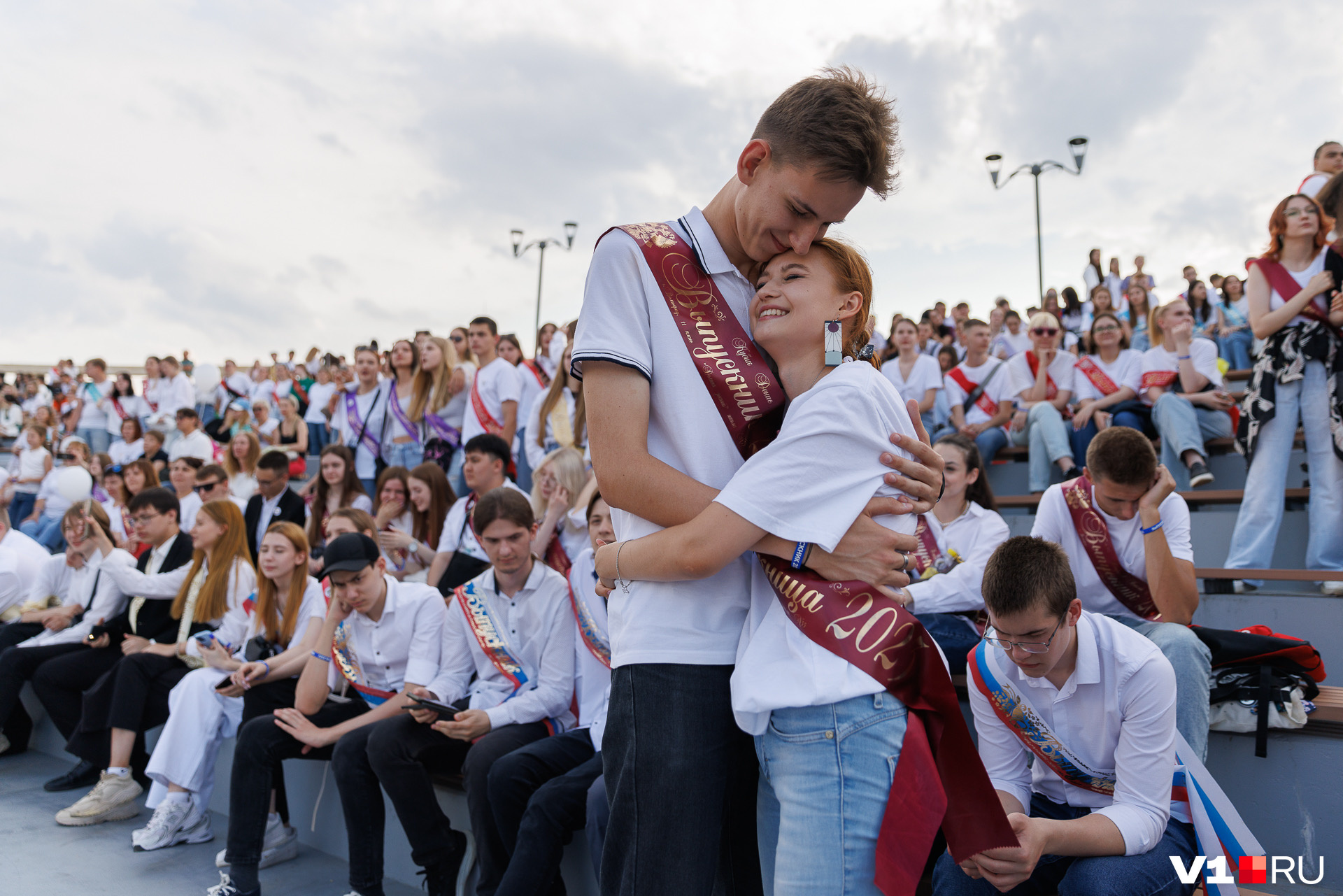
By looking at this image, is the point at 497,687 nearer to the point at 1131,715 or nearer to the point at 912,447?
the point at 1131,715

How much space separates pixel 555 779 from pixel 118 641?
3779mm

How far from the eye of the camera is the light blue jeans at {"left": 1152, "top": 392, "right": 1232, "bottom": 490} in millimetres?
5488

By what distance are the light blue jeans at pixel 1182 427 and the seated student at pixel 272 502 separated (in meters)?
5.93

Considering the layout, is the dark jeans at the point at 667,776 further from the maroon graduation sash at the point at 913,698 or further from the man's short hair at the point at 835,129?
the man's short hair at the point at 835,129

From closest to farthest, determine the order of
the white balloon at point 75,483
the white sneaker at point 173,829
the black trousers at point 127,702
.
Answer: the white sneaker at point 173,829 → the black trousers at point 127,702 → the white balloon at point 75,483

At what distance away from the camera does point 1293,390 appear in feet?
13.5

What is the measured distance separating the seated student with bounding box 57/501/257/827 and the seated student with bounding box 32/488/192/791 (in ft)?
0.27

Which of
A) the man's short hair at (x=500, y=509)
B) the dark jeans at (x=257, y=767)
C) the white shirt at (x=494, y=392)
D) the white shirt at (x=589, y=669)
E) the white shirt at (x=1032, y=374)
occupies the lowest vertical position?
the dark jeans at (x=257, y=767)

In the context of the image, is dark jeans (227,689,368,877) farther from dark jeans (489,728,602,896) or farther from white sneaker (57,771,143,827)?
white sneaker (57,771,143,827)

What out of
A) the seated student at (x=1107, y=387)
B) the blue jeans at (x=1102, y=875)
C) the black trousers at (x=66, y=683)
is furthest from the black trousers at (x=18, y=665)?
the seated student at (x=1107, y=387)

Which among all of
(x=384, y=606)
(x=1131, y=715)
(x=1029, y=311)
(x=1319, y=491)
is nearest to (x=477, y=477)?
(x=384, y=606)

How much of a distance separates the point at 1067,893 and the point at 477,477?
12.9 ft

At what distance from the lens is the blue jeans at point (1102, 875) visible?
2.08m

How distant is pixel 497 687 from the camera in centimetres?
372
